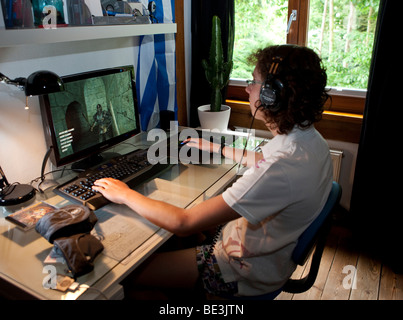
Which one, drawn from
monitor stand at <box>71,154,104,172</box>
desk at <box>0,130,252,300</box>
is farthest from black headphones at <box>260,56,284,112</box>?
monitor stand at <box>71,154,104,172</box>

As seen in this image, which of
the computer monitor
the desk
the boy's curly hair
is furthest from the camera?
the computer monitor

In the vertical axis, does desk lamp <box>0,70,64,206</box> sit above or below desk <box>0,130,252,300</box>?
above

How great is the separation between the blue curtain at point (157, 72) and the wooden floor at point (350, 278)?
1.22 meters

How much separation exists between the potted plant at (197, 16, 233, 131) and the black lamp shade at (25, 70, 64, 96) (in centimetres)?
112

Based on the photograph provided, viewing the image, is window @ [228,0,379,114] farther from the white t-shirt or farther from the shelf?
the white t-shirt

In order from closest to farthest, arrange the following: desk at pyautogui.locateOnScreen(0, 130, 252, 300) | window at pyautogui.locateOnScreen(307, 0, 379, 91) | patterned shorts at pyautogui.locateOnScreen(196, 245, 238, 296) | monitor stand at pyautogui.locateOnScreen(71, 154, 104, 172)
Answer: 1. desk at pyautogui.locateOnScreen(0, 130, 252, 300)
2. patterned shorts at pyautogui.locateOnScreen(196, 245, 238, 296)
3. monitor stand at pyautogui.locateOnScreen(71, 154, 104, 172)
4. window at pyautogui.locateOnScreen(307, 0, 379, 91)

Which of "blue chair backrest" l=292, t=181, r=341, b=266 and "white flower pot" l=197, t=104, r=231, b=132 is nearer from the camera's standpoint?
"blue chair backrest" l=292, t=181, r=341, b=266

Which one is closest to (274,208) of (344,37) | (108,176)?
(108,176)

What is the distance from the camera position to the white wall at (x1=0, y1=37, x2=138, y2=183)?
1.35m

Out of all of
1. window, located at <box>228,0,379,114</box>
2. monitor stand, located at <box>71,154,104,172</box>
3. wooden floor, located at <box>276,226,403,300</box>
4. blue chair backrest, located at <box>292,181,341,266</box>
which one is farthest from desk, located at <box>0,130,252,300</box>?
window, located at <box>228,0,379,114</box>

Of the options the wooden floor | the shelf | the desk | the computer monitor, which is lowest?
the wooden floor

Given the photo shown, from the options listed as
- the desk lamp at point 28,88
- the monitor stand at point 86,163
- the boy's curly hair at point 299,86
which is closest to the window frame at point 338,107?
the boy's curly hair at point 299,86

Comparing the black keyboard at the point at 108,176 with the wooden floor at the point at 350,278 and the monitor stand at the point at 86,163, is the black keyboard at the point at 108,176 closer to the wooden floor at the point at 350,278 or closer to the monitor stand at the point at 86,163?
the monitor stand at the point at 86,163

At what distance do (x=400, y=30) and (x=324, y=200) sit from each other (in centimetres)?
114
